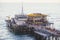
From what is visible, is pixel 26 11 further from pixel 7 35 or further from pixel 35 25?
pixel 7 35

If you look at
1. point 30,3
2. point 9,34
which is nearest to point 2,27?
point 9,34

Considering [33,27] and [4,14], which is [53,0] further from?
[4,14]

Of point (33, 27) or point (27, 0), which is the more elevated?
point (27, 0)

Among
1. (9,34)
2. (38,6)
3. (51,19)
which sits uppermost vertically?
(38,6)

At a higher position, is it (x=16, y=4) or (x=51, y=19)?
(x=16, y=4)

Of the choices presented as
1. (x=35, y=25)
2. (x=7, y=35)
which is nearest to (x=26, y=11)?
(x=35, y=25)

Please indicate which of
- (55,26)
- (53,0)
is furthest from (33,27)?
(53,0)

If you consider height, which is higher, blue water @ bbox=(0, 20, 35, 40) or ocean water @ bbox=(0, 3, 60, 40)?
ocean water @ bbox=(0, 3, 60, 40)

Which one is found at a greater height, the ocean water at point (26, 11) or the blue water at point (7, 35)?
the ocean water at point (26, 11)

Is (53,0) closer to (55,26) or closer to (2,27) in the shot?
(55,26)
